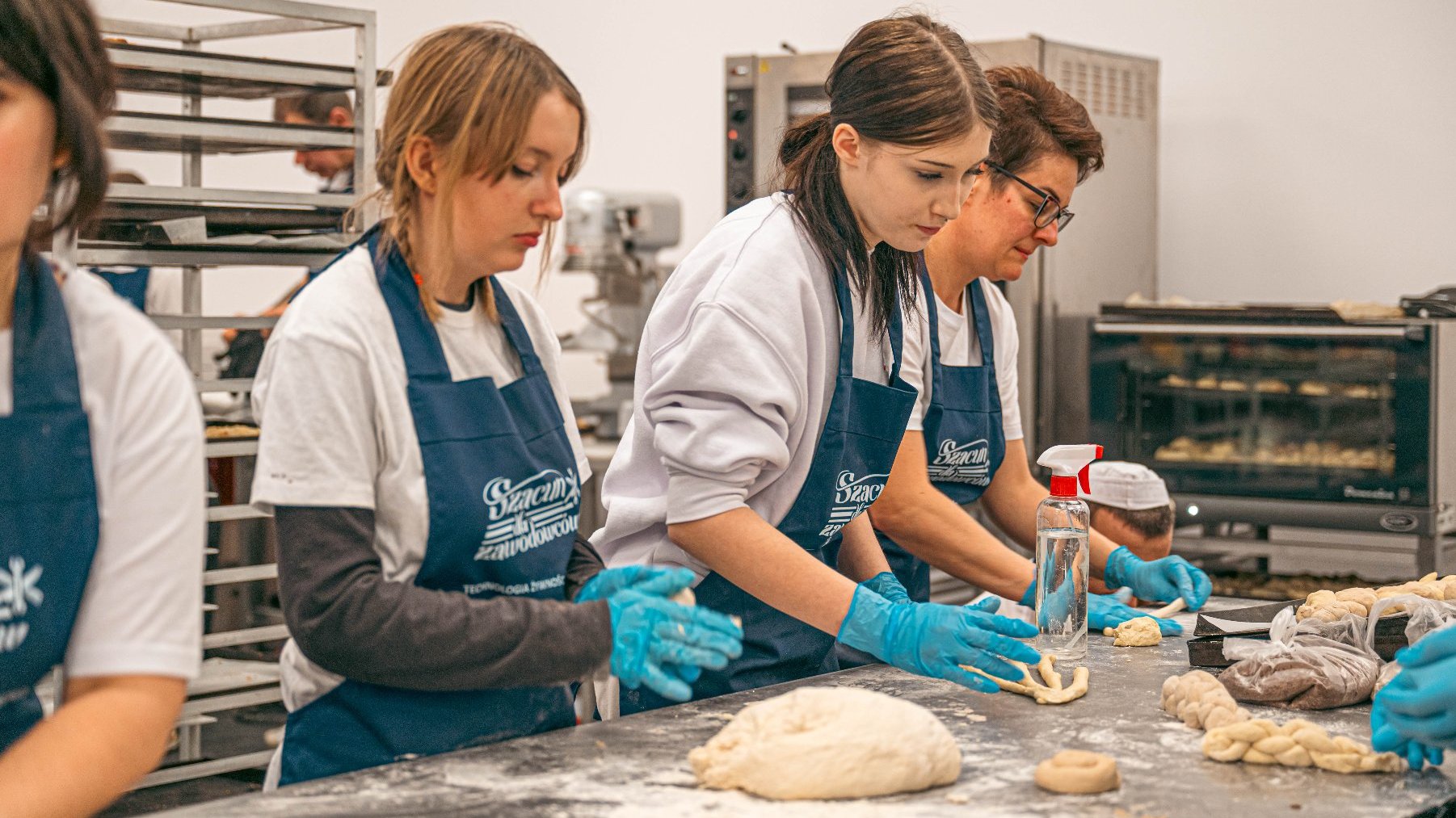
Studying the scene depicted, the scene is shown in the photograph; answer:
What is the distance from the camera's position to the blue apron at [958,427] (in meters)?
2.43

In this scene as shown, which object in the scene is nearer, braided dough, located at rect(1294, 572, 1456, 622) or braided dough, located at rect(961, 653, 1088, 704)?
braided dough, located at rect(961, 653, 1088, 704)

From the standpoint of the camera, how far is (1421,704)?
57.1 inches

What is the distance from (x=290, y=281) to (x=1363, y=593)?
531 cm

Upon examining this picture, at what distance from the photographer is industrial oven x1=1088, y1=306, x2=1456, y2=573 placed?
3426 mm

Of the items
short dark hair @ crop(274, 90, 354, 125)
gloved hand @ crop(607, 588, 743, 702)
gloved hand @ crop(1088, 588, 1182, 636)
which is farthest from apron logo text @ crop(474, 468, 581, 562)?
short dark hair @ crop(274, 90, 354, 125)

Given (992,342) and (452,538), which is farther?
(992,342)

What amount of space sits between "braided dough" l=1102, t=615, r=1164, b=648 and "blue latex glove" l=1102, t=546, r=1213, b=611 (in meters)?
0.32

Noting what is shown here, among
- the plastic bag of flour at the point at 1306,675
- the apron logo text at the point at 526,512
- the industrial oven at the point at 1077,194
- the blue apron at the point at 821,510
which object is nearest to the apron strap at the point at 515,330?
the apron logo text at the point at 526,512

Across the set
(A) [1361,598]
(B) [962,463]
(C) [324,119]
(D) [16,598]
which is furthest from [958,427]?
(C) [324,119]

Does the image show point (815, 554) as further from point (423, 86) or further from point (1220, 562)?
point (1220, 562)

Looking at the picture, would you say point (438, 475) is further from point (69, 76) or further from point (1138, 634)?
point (1138, 634)

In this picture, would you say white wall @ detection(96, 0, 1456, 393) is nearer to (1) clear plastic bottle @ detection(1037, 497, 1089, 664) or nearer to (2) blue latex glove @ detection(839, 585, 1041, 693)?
(1) clear plastic bottle @ detection(1037, 497, 1089, 664)

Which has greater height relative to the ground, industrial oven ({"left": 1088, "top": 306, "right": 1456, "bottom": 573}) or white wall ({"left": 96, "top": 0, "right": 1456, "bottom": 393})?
white wall ({"left": 96, "top": 0, "right": 1456, "bottom": 393})

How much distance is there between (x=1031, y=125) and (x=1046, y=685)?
1015mm
